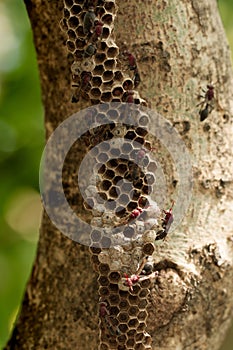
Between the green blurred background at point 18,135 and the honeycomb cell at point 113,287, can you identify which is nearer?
the honeycomb cell at point 113,287

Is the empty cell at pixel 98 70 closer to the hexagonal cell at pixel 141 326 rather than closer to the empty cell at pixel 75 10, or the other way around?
the empty cell at pixel 75 10

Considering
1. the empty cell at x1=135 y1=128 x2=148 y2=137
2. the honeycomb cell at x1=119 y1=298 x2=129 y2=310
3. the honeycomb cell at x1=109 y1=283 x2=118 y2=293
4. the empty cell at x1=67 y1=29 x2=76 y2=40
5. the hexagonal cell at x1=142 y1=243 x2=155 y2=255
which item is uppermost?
the empty cell at x1=67 y1=29 x2=76 y2=40

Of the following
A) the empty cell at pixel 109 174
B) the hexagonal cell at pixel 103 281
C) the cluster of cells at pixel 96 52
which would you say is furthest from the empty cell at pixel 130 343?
the cluster of cells at pixel 96 52

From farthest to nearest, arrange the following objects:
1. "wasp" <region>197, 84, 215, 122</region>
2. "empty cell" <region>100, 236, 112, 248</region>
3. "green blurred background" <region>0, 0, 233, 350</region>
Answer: "green blurred background" <region>0, 0, 233, 350</region> → "wasp" <region>197, 84, 215, 122</region> → "empty cell" <region>100, 236, 112, 248</region>

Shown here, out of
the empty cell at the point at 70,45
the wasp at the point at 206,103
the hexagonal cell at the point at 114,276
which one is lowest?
the hexagonal cell at the point at 114,276

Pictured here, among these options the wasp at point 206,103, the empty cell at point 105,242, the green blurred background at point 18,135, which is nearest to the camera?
the empty cell at point 105,242

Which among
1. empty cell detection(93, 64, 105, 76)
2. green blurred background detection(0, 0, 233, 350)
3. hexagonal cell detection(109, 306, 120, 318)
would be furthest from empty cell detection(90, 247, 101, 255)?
green blurred background detection(0, 0, 233, 350)

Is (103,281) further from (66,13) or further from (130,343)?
(66,13)

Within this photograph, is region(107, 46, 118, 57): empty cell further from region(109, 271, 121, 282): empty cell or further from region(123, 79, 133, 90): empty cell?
region(109, 271, 121, 282): empty cell
